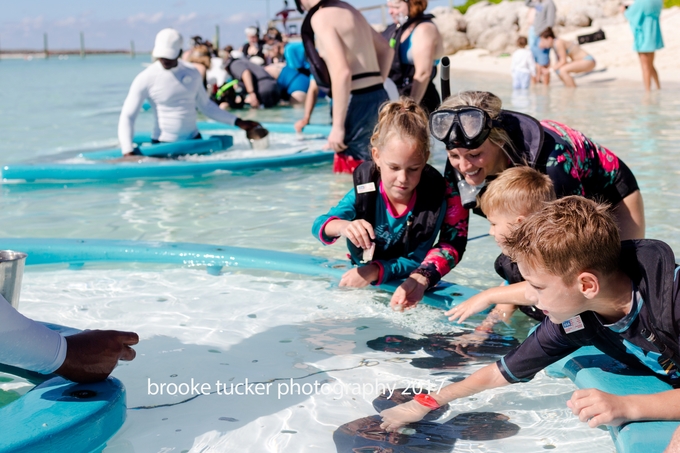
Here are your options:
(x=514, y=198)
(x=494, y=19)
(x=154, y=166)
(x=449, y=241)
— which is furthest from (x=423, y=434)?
(x=494, y=19)

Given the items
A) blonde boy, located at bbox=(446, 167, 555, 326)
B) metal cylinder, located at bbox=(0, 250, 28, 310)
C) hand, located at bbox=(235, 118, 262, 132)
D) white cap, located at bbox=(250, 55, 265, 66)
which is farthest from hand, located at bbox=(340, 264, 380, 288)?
white cap, located at bbox=(250, 55, 265, 66)

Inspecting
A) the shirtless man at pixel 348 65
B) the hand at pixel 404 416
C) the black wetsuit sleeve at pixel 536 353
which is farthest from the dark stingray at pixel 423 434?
the shirtless man at pixel 348 65

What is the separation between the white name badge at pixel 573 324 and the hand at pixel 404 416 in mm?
481

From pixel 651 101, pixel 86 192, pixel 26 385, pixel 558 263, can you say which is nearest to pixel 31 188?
Answer: pixel 86 192

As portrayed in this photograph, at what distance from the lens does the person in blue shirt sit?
121 inches

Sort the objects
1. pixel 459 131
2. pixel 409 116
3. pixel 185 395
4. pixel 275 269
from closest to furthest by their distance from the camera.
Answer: pixel 185 395, pixel 459 131, pixel 409 116, pixel 275 269

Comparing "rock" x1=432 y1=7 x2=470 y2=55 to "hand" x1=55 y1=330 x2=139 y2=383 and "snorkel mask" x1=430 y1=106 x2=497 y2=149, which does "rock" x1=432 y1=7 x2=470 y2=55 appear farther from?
"hand" x1=55 y1=330 x2=139 y2=383

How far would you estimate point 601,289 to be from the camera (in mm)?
1972

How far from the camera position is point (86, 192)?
6.17 meters

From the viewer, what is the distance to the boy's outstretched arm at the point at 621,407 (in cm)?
202

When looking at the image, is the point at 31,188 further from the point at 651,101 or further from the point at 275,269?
the point at 651,101

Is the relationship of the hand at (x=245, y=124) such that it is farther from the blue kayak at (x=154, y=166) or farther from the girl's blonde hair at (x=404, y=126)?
the girl's blonde hair at (x=404, y=126)

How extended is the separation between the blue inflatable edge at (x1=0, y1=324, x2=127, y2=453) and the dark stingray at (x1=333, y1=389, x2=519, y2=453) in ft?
2.16

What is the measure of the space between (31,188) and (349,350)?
4420mm
